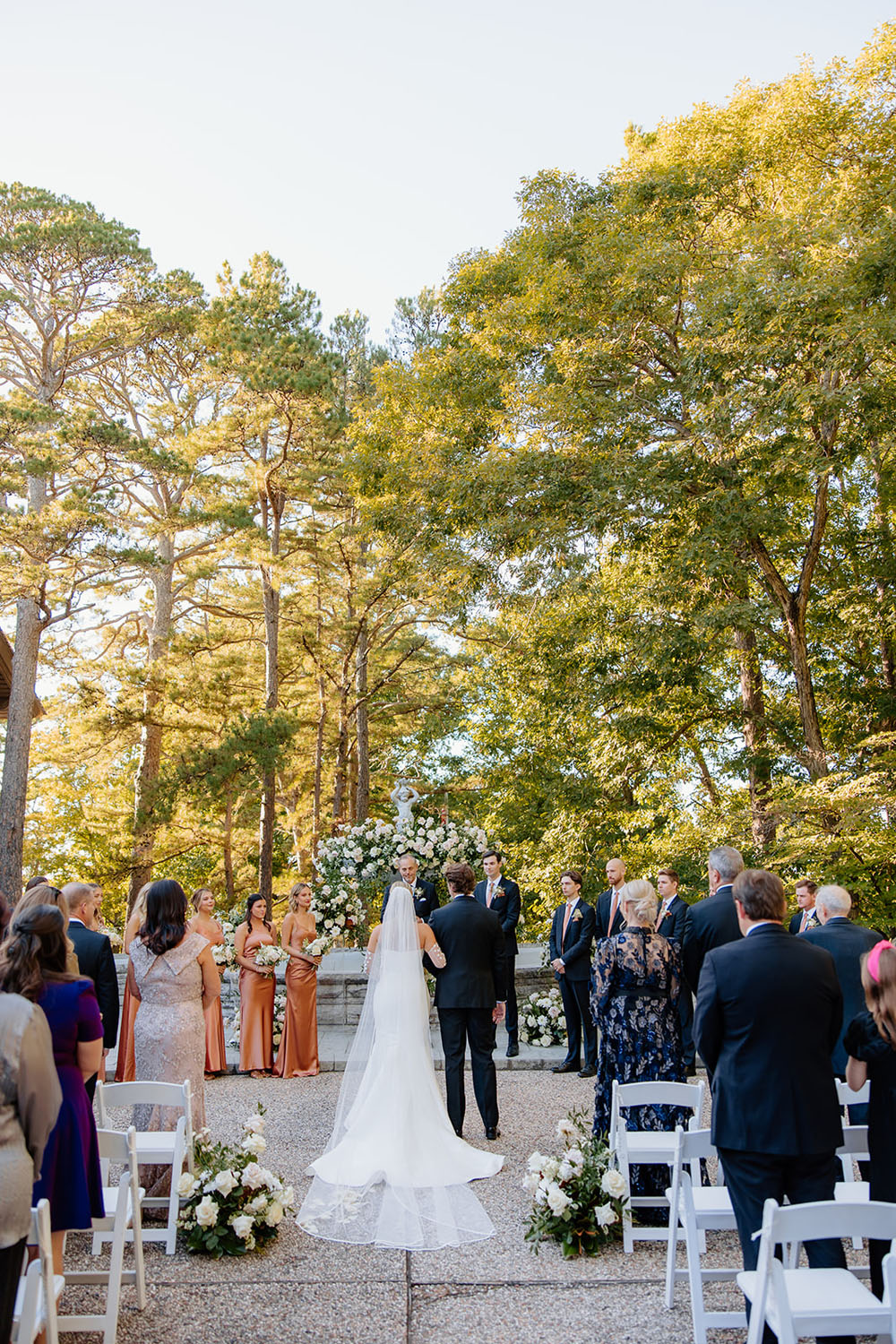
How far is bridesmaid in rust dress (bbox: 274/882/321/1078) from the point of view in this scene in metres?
9.58

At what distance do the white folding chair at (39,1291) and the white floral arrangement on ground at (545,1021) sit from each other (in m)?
7.45

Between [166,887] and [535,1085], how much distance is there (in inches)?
196

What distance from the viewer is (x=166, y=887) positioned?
527cm

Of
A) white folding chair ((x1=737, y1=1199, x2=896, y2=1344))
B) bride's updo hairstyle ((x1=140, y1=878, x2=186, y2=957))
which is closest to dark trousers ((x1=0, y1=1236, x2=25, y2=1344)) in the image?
white folding chair ((x1=737, y1=1199, x2=896, y2=1344))

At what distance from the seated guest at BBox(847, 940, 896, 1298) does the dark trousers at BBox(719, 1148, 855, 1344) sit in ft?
0.64

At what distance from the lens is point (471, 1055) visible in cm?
690

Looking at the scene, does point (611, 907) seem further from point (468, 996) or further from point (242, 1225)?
point (242, 1225)

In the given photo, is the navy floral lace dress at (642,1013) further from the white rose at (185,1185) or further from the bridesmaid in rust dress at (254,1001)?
the bridesmaid in rust dress at (254,1001)

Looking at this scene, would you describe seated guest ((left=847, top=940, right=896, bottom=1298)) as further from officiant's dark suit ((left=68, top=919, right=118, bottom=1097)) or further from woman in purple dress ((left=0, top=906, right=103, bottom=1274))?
officiant's dark suit ((left=68, top=919, right=118, bottom=1097))

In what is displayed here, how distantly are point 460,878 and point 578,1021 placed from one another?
10.9 ft

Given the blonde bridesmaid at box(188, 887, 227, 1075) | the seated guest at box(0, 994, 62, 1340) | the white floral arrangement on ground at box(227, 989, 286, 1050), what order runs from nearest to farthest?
1. the seated guest at box(0, 994, 62, 1340)
2. the blonde bridesmaid at box(188, 887, 227, 1075)
3. the white floral arrangement on ground at box(227, 989, 286, 1050)

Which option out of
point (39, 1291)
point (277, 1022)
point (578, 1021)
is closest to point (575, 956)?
point (578, 1021)

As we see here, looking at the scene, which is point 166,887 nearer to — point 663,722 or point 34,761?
point 663,722

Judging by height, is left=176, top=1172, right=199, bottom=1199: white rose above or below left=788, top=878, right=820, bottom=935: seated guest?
below
